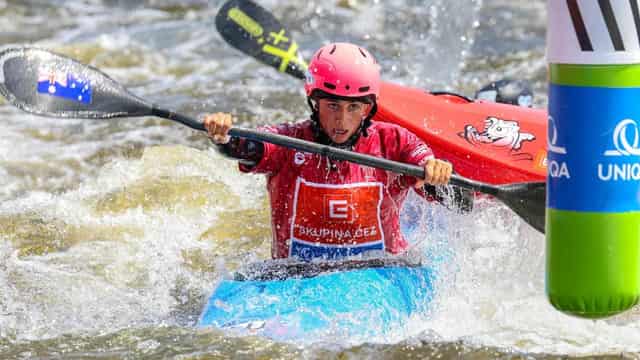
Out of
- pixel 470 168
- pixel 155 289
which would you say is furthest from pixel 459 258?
pixel 155 289

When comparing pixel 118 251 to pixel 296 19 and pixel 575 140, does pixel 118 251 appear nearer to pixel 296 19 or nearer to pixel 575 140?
pixel 575 140

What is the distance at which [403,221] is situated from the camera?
5.30 metres

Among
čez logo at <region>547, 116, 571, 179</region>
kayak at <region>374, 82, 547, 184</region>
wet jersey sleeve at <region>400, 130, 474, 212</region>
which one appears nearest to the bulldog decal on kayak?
kayak at <region>374, 82, 547, 184</region>

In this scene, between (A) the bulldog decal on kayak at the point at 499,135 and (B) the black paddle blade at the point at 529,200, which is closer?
(B) the black paddle blade at the point at 529,200

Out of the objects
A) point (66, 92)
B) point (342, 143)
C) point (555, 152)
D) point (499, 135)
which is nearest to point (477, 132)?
point (499, 135)

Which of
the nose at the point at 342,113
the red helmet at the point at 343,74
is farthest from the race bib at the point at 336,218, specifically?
the red helmet at the point at 343,74

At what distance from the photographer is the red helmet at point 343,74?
450 centimetres

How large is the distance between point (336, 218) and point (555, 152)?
1.44m

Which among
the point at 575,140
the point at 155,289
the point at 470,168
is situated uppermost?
the point at 575,140

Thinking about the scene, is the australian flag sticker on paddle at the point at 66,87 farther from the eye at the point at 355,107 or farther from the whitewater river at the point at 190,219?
the eye at the point at 355,107

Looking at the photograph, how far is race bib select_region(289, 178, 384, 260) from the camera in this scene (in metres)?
4.59

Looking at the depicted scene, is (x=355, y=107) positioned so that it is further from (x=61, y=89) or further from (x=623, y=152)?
(x=623, y=152)

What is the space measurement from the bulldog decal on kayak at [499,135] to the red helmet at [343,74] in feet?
4.62

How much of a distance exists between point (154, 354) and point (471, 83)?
6352 millimetres
